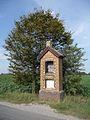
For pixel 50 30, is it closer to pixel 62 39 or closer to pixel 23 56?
pixel 62 39

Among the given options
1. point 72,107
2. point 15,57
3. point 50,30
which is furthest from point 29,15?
point 72,107

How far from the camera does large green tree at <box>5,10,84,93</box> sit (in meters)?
24.4

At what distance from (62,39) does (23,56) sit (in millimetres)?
3887

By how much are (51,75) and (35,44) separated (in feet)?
14.7

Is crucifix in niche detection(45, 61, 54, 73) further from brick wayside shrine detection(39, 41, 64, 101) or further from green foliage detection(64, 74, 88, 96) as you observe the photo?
green foliage detection(64, 74, 88, 96)

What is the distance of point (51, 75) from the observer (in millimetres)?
20797

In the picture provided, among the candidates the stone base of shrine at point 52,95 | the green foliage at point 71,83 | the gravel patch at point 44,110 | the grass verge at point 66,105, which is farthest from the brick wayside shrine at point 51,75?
the green foliage at point 71,83

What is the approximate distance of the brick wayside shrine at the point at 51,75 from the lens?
66.2 ft

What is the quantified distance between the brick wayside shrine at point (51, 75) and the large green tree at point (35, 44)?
3.43 m

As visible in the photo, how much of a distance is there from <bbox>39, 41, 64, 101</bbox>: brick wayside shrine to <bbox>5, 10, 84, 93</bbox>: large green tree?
3426 millimetres

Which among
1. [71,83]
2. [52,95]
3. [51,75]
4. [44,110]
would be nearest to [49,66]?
[51,75]

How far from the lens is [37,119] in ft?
40.7

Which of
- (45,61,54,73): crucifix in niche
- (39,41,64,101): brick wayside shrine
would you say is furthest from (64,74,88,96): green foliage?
(39,41,64,101): brick wayside shrine

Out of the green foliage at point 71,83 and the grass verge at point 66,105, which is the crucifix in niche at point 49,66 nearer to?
the grass verge at point 66,105
